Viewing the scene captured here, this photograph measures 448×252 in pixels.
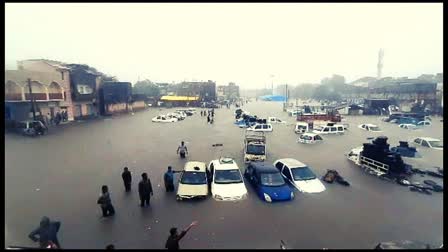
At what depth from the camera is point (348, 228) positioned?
9.30 meters

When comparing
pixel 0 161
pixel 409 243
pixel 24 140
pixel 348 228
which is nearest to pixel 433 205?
pixel 348 228

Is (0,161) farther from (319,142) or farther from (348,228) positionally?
(319,142)

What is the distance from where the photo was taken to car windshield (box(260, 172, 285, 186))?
473 inches

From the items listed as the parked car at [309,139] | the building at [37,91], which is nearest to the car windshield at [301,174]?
the parked car at [309,139]

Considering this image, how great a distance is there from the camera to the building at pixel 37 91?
1225 inches

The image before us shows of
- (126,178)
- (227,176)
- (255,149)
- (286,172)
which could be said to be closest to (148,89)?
(255,149)

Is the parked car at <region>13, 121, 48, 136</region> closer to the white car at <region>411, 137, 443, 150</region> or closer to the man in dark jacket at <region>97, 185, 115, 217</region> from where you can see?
the man in dark jacket at <region>97, 185, 115, 217</region>

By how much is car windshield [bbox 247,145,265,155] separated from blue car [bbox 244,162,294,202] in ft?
15.1

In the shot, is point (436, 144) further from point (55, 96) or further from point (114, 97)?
point (114, 97)

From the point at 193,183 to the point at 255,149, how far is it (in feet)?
23.3

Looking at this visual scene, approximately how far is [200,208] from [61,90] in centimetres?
3517

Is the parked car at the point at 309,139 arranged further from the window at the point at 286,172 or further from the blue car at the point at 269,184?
the blue car at the point at 269,184

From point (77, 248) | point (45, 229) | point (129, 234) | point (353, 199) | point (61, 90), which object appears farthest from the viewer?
point (61, 90)

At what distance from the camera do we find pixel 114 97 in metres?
50.2
